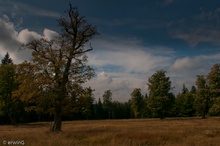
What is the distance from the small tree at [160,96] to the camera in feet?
242

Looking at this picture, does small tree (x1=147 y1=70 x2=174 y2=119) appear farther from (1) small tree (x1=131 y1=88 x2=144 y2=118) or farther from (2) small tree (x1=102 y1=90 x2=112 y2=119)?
(2) small tree (x1=102 y1=90 x2=112 y2=119)

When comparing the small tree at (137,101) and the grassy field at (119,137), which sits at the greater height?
the small tree at (137,101)

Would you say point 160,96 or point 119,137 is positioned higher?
point 160,96

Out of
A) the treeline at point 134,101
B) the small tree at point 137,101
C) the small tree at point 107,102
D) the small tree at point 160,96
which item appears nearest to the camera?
the treeline at point 134,101

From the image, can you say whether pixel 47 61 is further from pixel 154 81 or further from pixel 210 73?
pixel 154 81

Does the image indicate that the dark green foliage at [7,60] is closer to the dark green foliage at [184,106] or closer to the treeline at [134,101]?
the treeline at [134,101]

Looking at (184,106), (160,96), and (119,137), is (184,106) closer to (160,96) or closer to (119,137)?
(160,96)

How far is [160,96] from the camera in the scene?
7425cm

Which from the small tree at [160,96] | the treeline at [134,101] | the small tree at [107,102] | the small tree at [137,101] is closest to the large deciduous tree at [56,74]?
the treeline at [134,101]

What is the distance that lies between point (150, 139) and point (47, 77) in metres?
12.8

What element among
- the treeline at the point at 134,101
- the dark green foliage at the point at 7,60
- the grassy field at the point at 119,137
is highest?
the dark green foliage at the point at 7,60

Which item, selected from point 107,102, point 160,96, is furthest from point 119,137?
point 107,102

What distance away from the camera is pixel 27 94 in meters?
25.6

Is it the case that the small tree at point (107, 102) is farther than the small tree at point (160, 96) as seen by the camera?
Yes
